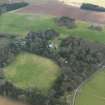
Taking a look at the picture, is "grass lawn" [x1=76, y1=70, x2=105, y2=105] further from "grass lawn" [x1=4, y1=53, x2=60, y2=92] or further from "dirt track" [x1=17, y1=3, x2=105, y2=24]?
"dirt track" [x1=17, y1=3, x2=105, y2=24]

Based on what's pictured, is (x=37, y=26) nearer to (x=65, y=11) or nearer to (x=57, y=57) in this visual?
(x=65, y=11)

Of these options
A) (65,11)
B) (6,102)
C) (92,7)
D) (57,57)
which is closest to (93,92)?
(57,57)

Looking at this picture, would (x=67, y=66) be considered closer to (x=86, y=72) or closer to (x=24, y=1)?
(x=86, y=72)

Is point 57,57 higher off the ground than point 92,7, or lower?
lower

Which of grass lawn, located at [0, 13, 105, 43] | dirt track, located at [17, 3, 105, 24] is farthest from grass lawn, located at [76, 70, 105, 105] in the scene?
dirt track, located at [17, 3, 105, 24]

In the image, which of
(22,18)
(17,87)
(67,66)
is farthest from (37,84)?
(22,18)

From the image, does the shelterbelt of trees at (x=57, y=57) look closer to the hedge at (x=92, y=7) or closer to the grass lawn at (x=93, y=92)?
the grass lawn at (x=93, y=92)

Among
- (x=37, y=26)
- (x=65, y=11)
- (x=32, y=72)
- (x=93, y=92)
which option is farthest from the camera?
(x=65, y=11)
